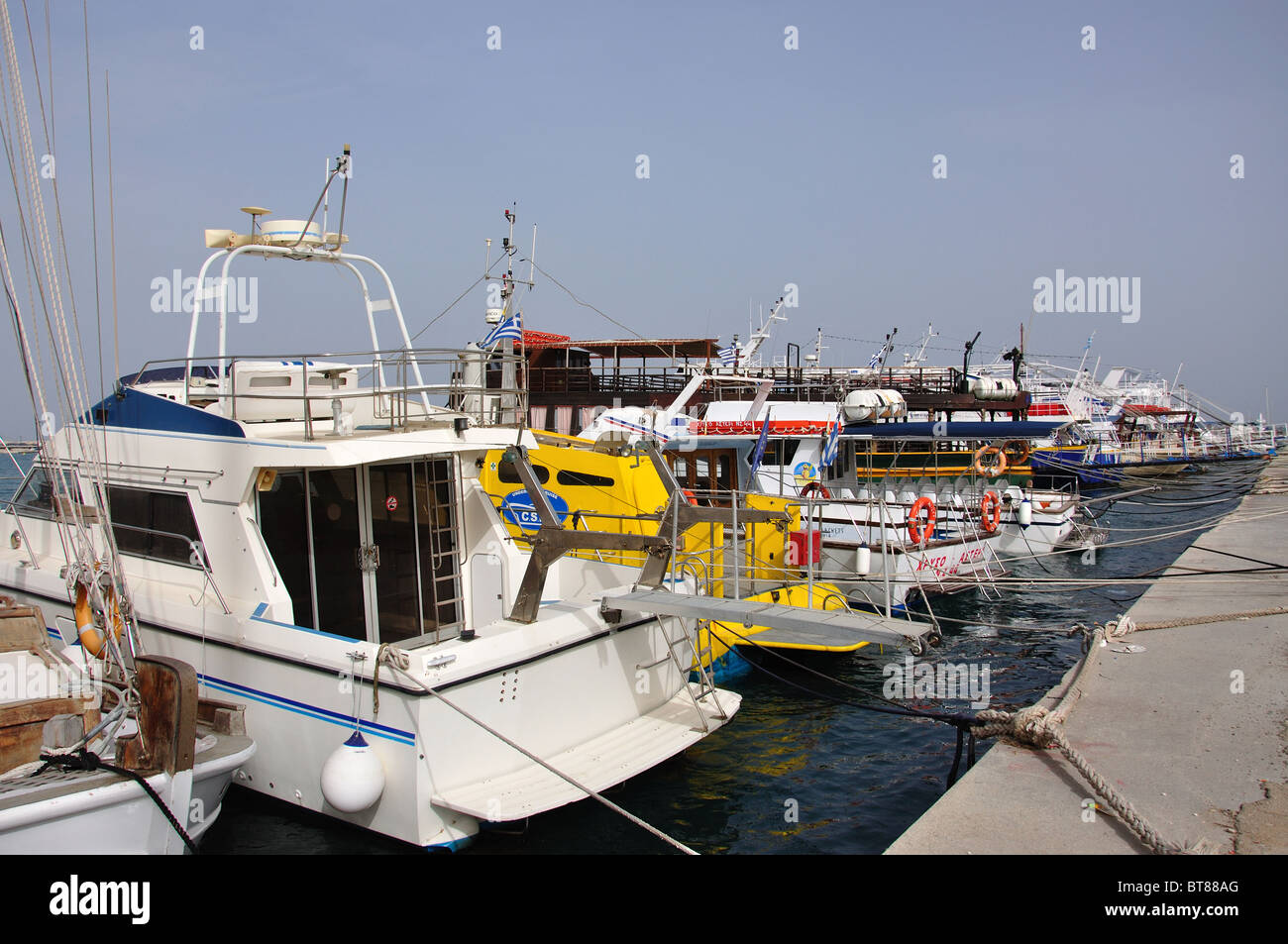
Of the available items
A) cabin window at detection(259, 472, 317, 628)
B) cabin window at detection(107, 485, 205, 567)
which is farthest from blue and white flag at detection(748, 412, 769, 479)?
cabin window at detection(107, 485, 205, 567)

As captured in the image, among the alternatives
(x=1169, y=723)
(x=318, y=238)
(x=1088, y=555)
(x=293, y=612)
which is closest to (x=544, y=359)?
(x=1088, y=555)

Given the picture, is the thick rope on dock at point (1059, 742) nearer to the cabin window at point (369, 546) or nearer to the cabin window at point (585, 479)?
the cabin window at point (369, 546)

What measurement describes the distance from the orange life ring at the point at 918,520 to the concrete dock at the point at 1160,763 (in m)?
8.80

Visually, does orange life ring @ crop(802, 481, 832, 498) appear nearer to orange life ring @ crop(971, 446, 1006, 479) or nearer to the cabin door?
orange life ring @ crop(971, 446, 1006, 479)

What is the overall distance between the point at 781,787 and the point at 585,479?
602 centimetres

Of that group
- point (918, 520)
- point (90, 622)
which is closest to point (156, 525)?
point (90, 622)

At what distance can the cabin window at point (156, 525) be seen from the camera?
812cm

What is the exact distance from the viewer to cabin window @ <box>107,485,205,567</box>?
26.6 ft

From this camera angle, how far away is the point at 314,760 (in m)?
6.93

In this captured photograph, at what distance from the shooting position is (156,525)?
8516mm

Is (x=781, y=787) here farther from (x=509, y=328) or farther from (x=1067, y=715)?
(x=509, y=328)

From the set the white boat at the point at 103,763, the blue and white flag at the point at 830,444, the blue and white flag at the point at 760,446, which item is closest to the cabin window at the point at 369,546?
the white boat at the point at 103,763

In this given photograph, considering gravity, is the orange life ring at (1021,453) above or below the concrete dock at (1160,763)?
above
